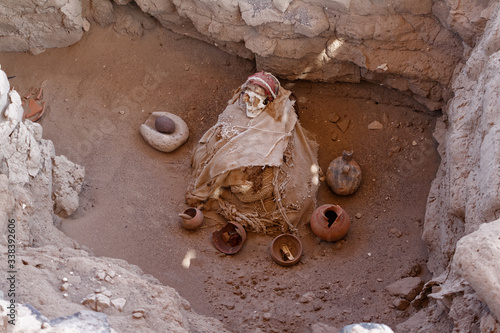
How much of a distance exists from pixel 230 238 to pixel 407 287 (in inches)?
67.9

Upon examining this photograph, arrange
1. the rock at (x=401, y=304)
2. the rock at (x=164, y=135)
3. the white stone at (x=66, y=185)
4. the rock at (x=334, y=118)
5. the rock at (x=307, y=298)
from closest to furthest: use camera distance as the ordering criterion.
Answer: the rock at (x=401, y=304) → the rock at (x=307, y=298) → the white stone at (x=66, y=185) → the rock at (x=164, y=135) → the rock at (x=334, y=118)

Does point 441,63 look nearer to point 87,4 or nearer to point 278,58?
point 278,58

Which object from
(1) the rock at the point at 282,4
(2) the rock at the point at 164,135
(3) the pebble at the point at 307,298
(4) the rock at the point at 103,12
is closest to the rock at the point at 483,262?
(3) the pebble at the point at 307,298

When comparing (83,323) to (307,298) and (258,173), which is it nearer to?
(307,298)

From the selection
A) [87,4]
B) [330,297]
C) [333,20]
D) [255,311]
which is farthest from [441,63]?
[87,4]

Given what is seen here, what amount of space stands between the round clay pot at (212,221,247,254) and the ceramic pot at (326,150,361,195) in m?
1.12

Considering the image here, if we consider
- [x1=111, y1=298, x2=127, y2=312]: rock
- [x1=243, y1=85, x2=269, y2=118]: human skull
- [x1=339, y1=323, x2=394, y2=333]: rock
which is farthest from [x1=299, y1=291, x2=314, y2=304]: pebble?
[x1=243, y1=85, x2=269, y2=118]: human skull

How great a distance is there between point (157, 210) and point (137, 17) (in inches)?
106

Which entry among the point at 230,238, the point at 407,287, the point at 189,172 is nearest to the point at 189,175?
the point at 189,172

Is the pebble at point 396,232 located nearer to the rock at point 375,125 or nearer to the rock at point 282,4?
the rock at point 375,125

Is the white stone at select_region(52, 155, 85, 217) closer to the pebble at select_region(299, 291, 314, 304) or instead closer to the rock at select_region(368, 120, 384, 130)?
the pebble at select_region(299, 291, 314, 304)

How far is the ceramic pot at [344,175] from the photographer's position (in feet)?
16.5

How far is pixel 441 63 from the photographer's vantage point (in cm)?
496

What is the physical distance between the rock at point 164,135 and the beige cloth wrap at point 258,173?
1.75 ft
